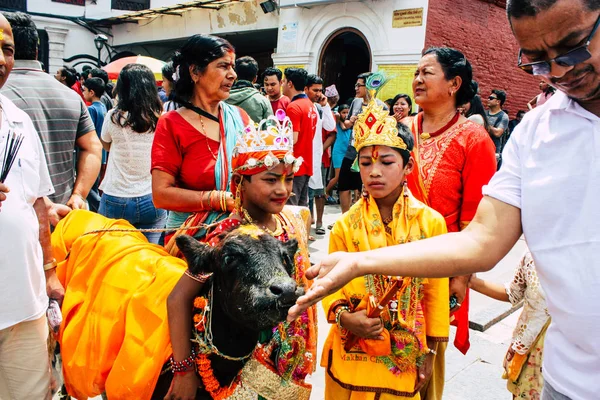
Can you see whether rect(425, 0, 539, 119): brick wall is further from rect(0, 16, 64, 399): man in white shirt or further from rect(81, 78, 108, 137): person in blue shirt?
rect(0, 16, 64, 399): man in white shirt

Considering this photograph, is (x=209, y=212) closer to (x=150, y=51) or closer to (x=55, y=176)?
(x=55, y=176)

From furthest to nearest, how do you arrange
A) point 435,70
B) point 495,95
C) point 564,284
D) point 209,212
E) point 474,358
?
point 495,95, point 474,358, point 435,70, point 209,212, point 564,284

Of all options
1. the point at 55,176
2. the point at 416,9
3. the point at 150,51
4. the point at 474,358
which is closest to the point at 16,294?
the point at 55,176

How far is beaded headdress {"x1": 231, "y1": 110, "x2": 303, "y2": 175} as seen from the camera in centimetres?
250

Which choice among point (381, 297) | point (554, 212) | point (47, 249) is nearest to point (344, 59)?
point (381, 297)

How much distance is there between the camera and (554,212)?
142cm

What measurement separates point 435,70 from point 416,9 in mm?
9211

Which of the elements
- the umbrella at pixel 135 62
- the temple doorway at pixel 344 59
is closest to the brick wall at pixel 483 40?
the temple doorway at pixel 344 59

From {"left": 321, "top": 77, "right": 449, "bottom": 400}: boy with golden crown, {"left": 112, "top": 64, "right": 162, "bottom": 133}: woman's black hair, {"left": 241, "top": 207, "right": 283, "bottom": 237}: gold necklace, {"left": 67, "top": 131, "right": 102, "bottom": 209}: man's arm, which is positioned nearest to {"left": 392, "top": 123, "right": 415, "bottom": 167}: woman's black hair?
{"left": 321, "top": 77, "right": 449, "bottom": 400}: boy with golden crown

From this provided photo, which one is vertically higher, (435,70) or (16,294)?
(435,70)

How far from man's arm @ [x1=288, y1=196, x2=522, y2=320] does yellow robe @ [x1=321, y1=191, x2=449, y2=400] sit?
3.12ft

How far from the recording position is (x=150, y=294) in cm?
242

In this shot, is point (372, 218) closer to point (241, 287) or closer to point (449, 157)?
point (449, 157)

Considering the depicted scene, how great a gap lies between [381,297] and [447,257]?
0.98 metres
